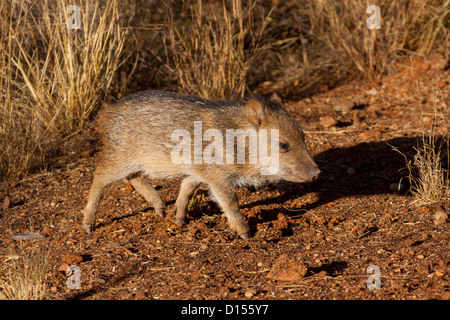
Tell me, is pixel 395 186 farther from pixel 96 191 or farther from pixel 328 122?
pixel 96 191

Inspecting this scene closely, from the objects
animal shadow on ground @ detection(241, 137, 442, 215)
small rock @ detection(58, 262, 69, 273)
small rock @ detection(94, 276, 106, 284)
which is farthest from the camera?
animal shadow on ground @ detection(241, 137, 442, 215)

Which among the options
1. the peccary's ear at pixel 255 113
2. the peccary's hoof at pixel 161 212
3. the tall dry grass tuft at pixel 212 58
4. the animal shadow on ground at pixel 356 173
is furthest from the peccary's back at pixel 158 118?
the tall dry grass tuft at pixel 212 58

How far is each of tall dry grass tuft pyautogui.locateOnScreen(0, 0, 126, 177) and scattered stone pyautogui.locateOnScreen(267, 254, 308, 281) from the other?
124 inches

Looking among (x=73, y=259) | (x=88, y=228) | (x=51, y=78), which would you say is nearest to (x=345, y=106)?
(x=51, y=78)

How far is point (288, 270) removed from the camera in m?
4.18

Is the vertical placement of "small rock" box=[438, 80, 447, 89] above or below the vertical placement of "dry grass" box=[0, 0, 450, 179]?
below

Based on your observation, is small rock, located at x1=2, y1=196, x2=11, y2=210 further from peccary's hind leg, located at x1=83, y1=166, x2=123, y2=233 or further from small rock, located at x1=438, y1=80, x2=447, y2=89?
small rock, located at x1=438, y1=80, x2=447, y2=89

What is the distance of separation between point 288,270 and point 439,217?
5.53ft

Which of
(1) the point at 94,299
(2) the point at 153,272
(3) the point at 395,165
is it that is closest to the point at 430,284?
Answer: (2) the point at 153,272

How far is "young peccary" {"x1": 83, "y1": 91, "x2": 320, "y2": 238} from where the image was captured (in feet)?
16.7

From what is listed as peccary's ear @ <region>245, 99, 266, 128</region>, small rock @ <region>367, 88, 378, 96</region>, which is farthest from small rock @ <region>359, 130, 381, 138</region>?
peccary's ear @ <region>245, 99, 266, 128</region>

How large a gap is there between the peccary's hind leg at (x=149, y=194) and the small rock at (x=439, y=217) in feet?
7.98

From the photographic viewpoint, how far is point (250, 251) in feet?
15.6
